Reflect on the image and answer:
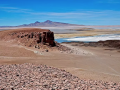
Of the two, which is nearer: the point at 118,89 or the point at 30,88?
the point at 30,88

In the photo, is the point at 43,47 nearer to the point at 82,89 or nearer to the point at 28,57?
the point at 28,57

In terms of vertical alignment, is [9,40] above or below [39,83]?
above

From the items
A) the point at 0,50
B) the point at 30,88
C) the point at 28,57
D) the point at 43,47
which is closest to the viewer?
the point at 30,88

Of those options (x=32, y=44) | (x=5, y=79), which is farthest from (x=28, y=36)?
(x=5, y=79)

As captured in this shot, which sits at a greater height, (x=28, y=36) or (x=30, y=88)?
(x=28, y=36)

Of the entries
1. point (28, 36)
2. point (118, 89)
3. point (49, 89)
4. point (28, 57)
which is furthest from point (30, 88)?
point (28, 36)

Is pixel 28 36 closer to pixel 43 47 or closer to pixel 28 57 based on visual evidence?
pixel 43 47

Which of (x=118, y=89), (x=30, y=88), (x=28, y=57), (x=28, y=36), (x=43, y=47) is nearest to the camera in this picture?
(x=30, y=88)

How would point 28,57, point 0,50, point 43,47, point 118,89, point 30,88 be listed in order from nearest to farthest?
point 30,88 < point 118,89 < point 28,57 < point 0,50 < point 43,47

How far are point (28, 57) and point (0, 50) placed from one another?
2935mm

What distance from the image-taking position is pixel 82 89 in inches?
231

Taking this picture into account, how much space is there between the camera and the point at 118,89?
20.1 ft

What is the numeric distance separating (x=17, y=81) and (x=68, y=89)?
1921 mm

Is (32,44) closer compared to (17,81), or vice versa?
(17,81)
